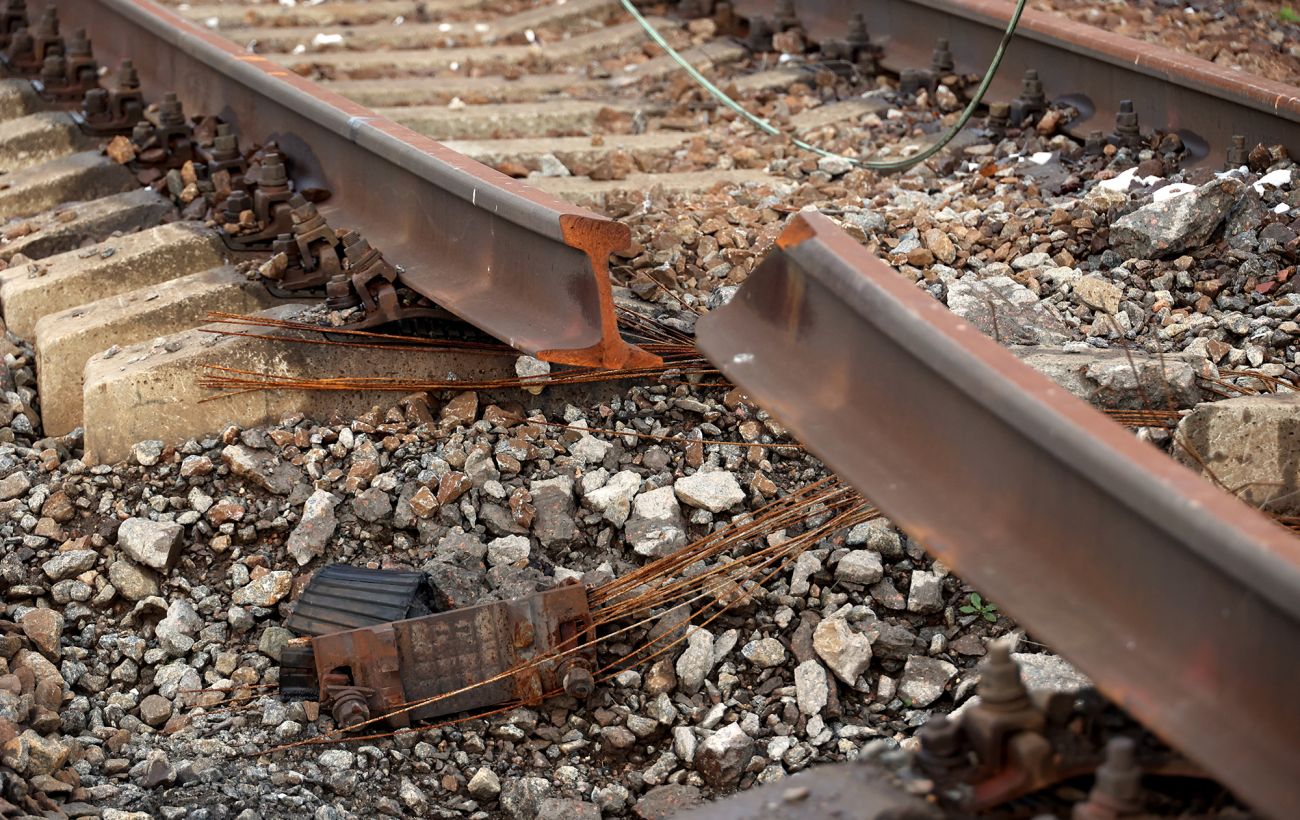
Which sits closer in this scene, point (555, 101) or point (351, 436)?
point (351, 436)

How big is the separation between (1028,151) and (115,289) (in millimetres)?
3855

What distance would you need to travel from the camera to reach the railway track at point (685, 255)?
2.71 m

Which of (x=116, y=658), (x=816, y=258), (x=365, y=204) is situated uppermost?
(x=816, y=258)

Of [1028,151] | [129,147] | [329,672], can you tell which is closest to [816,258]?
[329,672]

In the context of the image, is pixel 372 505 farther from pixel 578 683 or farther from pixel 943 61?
pixel 943 61

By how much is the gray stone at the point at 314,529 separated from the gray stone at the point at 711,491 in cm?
103

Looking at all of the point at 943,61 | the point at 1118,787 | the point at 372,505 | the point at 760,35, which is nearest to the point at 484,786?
the point at 372,505

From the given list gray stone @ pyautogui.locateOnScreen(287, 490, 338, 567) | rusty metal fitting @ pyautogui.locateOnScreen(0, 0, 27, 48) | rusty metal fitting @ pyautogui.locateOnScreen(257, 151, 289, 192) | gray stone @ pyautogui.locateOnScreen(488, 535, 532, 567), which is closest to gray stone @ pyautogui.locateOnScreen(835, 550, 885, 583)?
gray stone @ pyautogui.locateOnScreen(488, 535, 532, 567)

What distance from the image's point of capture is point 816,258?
3.62m

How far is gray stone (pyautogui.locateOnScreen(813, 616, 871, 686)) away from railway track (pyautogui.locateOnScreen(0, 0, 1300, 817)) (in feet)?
0.24

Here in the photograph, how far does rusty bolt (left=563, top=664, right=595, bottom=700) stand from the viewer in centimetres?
394

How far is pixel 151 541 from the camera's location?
4422 millimetres

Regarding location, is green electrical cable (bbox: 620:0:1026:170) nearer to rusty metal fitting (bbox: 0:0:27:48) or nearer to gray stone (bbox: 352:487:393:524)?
gray stone (bbox: 352:487:393:524)

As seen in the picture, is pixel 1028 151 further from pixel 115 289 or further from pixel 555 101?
pixel 115 289
